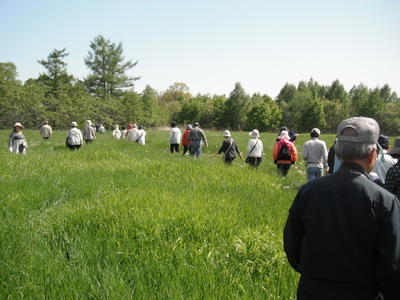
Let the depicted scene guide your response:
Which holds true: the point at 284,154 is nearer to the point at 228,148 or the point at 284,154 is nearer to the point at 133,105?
the point at 228,148

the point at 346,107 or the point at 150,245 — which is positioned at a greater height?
the point at 346,107

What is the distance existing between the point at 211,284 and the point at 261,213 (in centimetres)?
244

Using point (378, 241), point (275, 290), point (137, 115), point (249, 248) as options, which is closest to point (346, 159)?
point (378, 241)

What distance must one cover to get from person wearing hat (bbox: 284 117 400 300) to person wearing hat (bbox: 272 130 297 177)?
26.6 feet

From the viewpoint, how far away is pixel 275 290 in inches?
123

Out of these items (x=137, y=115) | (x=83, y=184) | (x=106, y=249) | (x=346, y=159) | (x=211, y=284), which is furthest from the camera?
(x=137, y=115)

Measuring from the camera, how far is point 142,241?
3.97m

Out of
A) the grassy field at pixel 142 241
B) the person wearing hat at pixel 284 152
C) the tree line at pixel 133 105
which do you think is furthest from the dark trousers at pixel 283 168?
the tree line at pixel 133 105

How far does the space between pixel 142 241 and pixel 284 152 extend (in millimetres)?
7182

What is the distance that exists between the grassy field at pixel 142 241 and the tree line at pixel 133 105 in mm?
44380

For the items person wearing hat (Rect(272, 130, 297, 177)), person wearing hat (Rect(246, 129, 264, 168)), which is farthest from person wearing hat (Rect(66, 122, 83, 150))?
person wearing hat (Rect(272, 130, 297, 177))

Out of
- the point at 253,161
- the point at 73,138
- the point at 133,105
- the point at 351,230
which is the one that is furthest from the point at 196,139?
the point at 133,105

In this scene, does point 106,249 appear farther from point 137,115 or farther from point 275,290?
point 137,115

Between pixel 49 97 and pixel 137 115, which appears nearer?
pixel 49 97
